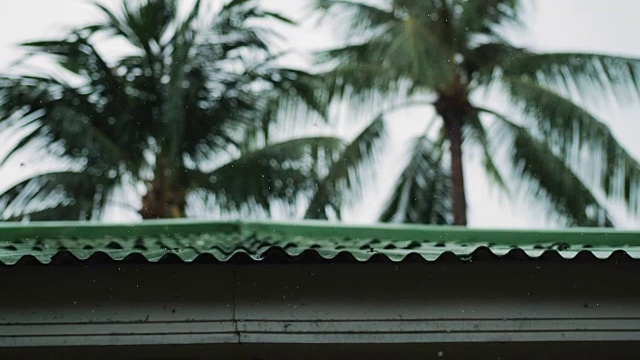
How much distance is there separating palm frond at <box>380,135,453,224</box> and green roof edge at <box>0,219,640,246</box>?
9.00 meters

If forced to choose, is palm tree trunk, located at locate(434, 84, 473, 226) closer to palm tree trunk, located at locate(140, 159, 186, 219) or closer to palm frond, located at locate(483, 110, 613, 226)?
palm frond, located at locate(483, 110, 613, 226)

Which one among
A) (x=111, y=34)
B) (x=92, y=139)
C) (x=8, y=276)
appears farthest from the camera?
(x=111, y=34)

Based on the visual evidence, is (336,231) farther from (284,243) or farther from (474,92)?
(474,92)

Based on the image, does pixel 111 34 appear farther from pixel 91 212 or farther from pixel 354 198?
pixel 354 198

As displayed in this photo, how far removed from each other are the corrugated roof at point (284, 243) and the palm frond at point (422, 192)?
29.6 ft

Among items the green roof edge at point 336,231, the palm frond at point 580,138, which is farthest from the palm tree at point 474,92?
the green roof edge at point 336,231

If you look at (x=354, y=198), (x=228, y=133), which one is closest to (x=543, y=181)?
(x=354, y=198)

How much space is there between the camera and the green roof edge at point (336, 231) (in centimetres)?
509

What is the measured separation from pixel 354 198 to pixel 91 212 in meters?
3.58

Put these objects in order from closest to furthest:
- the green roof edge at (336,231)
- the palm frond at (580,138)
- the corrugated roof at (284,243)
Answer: the corrugated roof at (284,243), the green roof edge at (336,231), the palm frond at (580,138)

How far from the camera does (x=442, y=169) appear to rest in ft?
49.8

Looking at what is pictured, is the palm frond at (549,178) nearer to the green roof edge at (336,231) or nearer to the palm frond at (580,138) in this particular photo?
the palm frond at (580,138)

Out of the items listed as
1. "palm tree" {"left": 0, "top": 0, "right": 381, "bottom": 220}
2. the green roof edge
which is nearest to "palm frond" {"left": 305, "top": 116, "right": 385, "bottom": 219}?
"palm tree" {"left": 0, "top": 0, "right": 381, "bottom": 220}

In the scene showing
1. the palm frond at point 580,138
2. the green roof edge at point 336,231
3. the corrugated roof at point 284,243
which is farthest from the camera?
the palm frond at point 580,138
